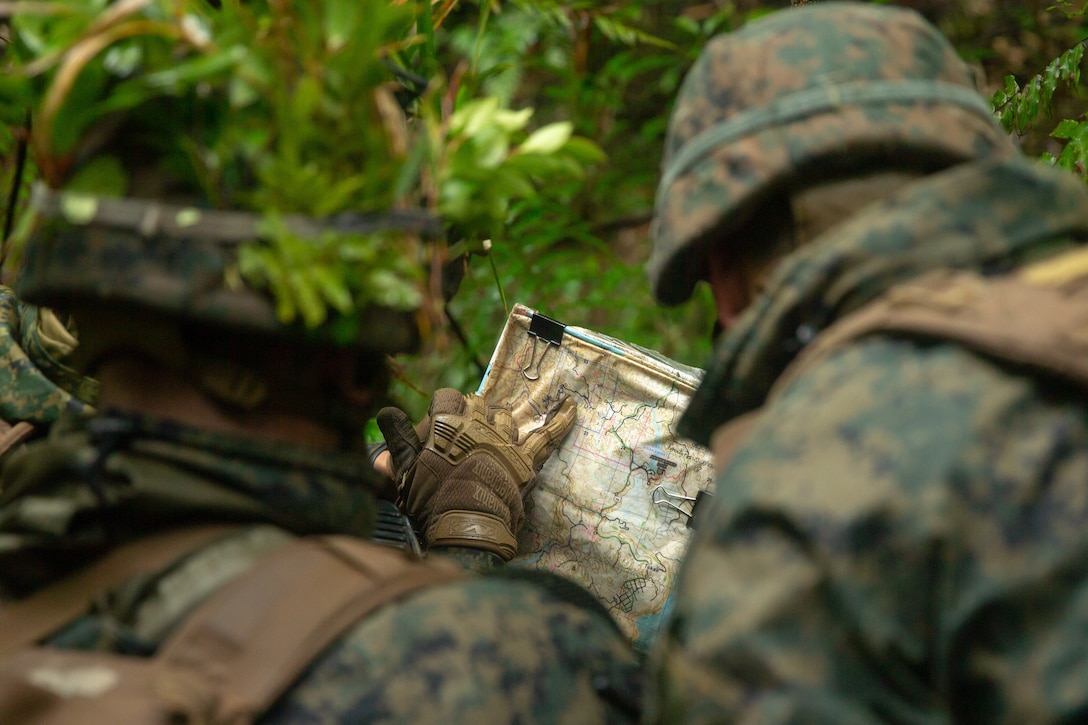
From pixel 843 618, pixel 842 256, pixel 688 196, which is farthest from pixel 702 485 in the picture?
pixel 843 618

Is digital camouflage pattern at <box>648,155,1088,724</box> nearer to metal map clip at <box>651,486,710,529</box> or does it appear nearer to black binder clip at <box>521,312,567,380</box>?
metal map clip at <box>651,486,710,529</box>

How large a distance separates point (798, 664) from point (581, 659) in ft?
1.52

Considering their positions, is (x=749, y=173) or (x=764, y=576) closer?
(x=764, y=576)

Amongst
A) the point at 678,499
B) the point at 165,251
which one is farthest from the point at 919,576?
the point at 678,499

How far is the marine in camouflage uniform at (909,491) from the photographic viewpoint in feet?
3.92

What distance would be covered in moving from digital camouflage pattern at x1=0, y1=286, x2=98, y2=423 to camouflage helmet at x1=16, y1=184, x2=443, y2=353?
4.36 feet

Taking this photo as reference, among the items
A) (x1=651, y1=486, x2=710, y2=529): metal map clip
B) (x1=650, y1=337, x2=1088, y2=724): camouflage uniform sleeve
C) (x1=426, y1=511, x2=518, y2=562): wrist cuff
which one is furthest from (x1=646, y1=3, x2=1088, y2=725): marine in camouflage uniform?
(x1=651, y1=486, x2=710, y2=529): metal map clip

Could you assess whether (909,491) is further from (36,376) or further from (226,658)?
(36,376)

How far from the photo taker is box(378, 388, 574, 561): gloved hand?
2.78 meters

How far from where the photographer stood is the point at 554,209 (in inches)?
189

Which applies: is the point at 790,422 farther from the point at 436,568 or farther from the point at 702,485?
the point at 702,485

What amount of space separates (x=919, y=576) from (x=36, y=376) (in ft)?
8.26

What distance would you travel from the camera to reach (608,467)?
308 centimetres

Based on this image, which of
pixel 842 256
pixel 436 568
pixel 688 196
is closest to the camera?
pixel 842 256
